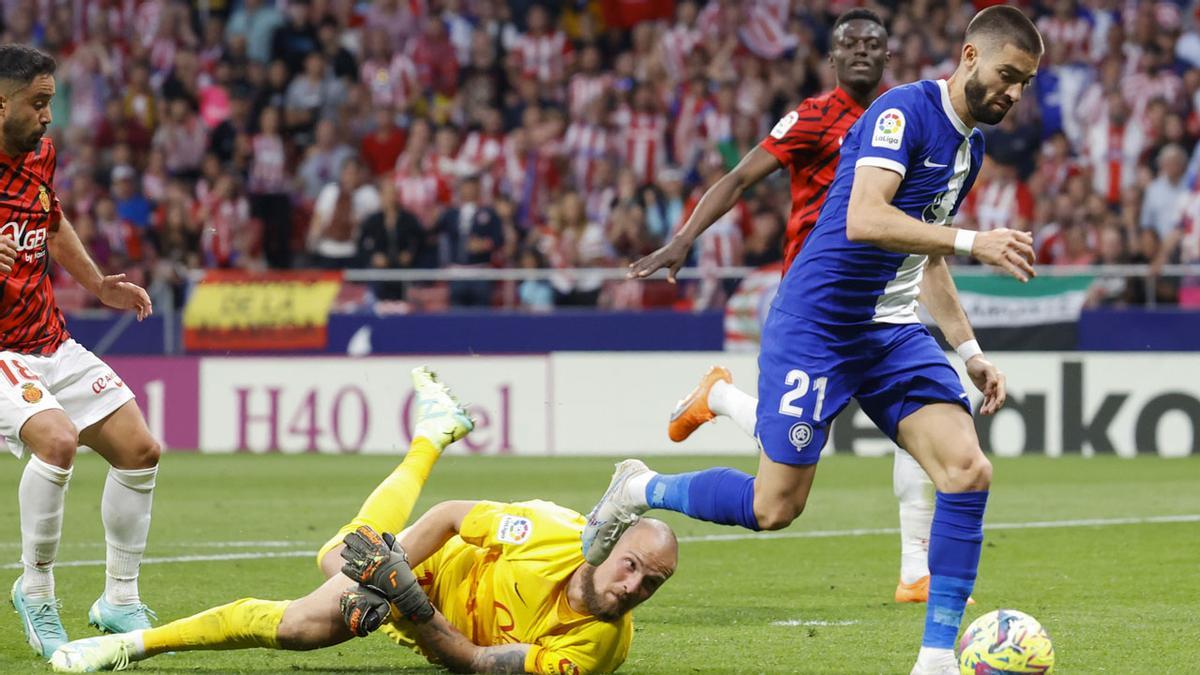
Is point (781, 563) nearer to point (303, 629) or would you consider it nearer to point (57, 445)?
point (303, 629)

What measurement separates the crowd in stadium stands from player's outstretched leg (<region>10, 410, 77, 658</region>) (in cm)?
1116

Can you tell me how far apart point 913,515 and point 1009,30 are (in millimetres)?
2872

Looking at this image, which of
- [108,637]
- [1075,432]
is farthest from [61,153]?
[108,637]

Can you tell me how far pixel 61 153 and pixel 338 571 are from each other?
53.7ft

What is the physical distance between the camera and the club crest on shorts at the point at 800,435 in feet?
19.2

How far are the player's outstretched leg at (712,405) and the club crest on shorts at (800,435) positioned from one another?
46.8 inches

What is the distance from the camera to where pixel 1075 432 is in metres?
16.0

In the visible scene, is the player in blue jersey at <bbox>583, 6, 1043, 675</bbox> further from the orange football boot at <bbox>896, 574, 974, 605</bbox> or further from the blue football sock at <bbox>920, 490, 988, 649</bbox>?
the orange football boot at <bbox>896, 574, 974, 605</bbox>

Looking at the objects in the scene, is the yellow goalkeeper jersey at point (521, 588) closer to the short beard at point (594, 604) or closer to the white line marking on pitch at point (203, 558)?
the short beard at point (594, 604)

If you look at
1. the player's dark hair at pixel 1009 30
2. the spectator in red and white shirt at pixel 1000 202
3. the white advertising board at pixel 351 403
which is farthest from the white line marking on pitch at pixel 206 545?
the spectator in red and white shirt at pixel 1000 202

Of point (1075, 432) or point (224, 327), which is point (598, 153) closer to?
point (224, 327)

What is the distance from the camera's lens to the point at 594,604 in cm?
584

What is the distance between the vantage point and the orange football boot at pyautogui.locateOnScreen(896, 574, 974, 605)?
783 cm

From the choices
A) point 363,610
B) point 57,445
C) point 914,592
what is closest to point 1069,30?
point 914,592
